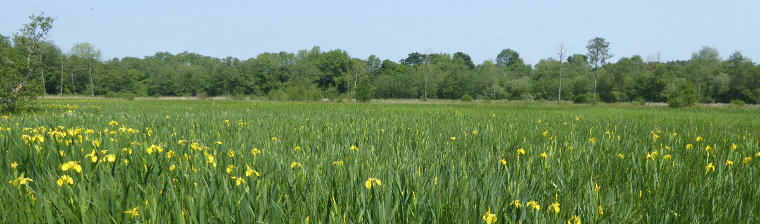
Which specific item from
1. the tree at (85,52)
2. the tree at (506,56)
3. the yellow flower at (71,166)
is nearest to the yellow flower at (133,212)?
the yellow flower at (71,166)

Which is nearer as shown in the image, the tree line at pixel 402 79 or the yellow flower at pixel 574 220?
the yellow flower at pixel 574 220

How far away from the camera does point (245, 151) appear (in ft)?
13.2

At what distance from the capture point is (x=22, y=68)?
14125 mm

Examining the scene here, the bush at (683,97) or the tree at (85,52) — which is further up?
the tree at (85,52)

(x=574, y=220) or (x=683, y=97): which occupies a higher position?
(x=683, y=97)

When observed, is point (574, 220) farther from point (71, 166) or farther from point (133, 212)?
point (71, 166)

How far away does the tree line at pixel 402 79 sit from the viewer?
2494 inches

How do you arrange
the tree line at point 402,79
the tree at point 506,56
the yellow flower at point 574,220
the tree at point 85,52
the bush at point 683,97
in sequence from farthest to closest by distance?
the tree at point 506,56
the tree at point 85,52
the tree line at point 402,79
the bush at point 683,97
the yellow flower at point 574,220

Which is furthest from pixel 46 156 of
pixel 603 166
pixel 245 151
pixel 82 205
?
pixel 603 166

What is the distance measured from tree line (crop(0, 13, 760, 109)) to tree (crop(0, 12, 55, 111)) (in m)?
38.0

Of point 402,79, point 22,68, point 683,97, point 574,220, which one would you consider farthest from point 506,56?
point 574,220

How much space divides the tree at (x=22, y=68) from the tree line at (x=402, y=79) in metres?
38.0

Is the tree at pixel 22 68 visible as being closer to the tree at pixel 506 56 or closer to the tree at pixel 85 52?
the tree at pixel 85 52

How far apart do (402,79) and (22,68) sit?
80.9 m
